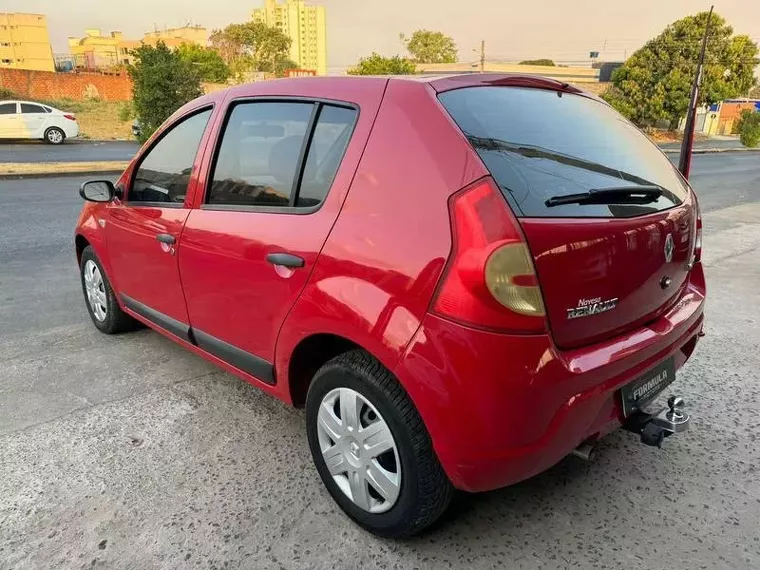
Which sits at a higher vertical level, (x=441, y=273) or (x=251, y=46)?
(x=251, y=46)

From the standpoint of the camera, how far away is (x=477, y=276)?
66.4 inches

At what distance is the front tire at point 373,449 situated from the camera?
1.93m

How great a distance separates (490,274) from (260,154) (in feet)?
4.46

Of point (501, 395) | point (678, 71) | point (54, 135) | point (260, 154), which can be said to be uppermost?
point (678, 71)

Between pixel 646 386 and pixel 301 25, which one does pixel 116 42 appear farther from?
pixel 646 386

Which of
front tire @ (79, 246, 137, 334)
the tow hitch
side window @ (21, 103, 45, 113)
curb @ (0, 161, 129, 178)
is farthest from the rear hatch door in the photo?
side window @ (21, 103, 45, 113)

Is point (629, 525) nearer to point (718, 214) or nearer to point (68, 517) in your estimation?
point (68, 517)

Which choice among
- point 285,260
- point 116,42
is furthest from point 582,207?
point 116,42

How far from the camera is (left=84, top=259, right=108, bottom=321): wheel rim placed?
4039 millimetres

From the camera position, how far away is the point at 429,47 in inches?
3172

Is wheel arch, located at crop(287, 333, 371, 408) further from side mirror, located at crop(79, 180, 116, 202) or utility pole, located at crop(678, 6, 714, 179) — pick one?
utility pole, located at crop(678, 6, 714, 179)

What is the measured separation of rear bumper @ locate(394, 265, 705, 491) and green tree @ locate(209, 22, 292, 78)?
70.4 m

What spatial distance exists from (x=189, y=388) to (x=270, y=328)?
1.23 metres

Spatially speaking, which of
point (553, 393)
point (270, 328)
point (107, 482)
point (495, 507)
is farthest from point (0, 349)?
point (553, 393)
